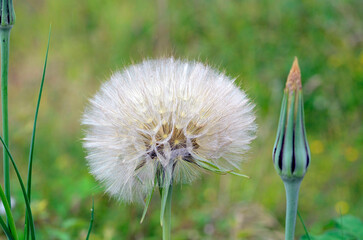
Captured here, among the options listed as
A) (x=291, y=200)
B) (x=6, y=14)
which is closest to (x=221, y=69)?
(x=6, y=14)

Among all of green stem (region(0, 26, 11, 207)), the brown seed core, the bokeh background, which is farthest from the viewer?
the bokeh background

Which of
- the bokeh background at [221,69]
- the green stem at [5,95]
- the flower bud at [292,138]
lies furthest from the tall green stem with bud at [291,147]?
the bokeh background at [221,69]

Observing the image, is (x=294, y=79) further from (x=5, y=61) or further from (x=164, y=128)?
(x=5, y=61)

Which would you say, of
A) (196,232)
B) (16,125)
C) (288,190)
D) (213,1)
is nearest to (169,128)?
(288,190)

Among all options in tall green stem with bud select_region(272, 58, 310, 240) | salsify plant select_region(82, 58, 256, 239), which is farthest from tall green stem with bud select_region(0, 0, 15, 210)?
tall green stem with bud select_region(272, 58, 310, 240)

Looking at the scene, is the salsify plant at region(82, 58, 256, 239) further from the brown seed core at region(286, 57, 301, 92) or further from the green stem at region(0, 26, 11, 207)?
the brown seed core at region(286, 57, 301, 92)

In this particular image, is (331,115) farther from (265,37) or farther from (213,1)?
(213,1)
